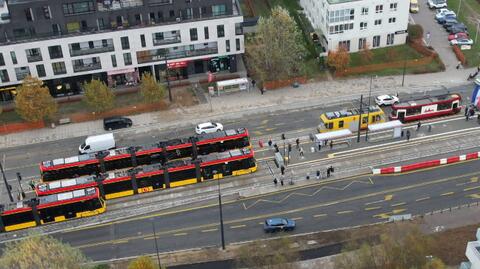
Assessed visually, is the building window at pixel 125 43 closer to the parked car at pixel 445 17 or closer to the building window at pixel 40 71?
the building window at pixel 40 71

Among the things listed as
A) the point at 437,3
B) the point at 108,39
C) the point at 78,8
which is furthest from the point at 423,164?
the point at 78,8

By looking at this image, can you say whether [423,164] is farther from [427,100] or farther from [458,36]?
[458,36]

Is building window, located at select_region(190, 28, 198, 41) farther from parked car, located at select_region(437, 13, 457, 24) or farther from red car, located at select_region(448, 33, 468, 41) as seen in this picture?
parked car, located at select_region(437, 13, 457, 24)

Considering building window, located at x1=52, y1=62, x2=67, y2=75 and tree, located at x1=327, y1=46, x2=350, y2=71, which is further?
tree, located at x1=327, y1=46, x2=350, y2=71

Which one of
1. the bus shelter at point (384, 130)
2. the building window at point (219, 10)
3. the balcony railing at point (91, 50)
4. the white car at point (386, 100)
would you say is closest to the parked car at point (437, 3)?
the white car at point (386, 100)

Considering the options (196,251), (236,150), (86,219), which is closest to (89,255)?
(86,219)

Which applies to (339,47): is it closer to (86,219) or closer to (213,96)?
(213,96)

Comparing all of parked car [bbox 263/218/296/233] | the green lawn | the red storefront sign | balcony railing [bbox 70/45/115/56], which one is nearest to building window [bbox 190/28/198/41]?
the red storefront sign
